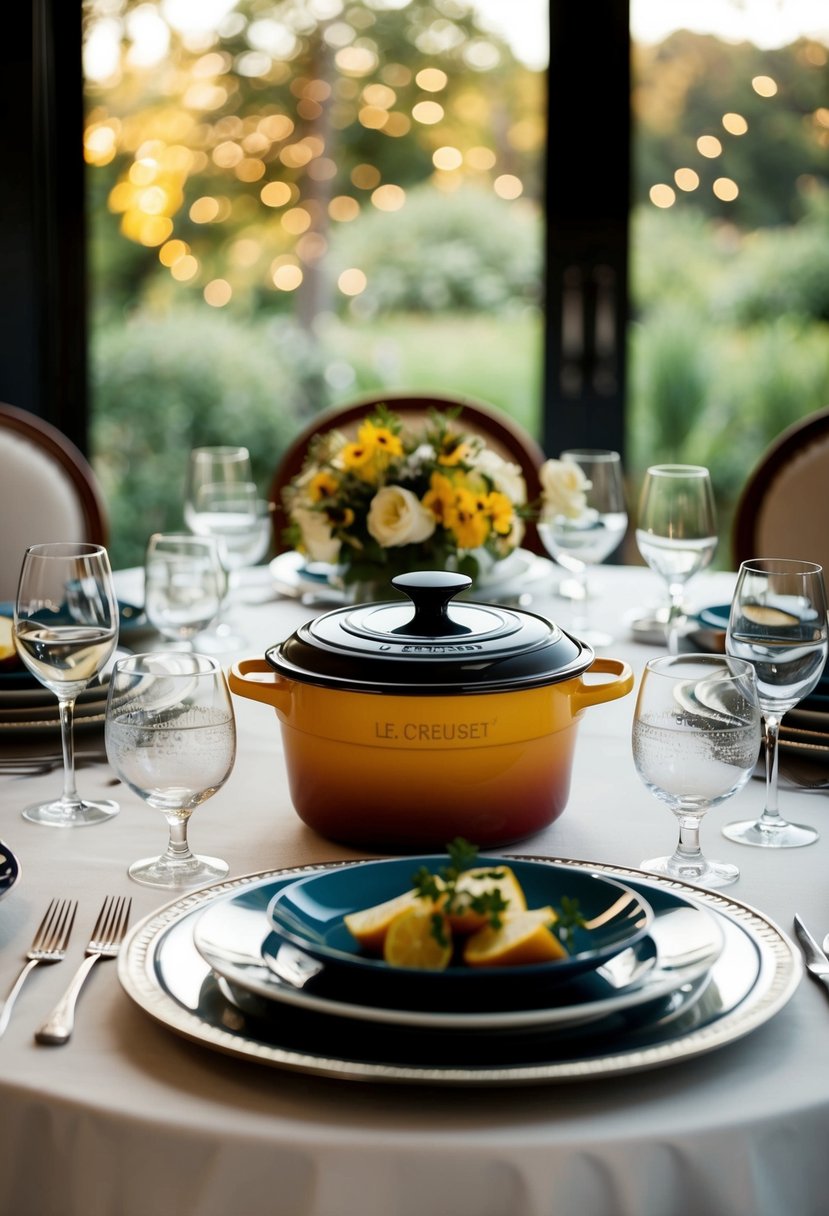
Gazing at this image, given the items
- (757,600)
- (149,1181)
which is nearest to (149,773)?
(149,1181)

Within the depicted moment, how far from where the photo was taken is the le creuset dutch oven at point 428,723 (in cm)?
110

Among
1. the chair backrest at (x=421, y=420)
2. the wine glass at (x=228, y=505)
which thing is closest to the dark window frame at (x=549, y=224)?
the chair backrest at (x=421, y=420)

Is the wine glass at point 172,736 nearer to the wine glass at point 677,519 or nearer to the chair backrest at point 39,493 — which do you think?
the wine glass at point 677,519

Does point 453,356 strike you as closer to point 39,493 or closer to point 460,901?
point 39,493

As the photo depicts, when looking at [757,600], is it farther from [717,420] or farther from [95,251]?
[95,251]

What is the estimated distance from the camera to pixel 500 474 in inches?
71.1

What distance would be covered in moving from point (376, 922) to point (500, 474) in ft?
3.37

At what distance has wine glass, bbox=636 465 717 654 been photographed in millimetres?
1706

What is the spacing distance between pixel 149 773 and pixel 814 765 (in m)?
0.67

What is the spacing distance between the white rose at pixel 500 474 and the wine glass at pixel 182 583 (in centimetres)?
37

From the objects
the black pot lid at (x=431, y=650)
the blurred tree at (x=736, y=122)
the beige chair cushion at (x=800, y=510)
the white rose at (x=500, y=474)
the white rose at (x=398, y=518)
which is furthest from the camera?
the blurred tree at (x=736, y=122)

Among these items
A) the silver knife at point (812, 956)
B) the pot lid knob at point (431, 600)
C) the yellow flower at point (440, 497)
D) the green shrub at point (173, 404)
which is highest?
the green shrub at point (173, 404)

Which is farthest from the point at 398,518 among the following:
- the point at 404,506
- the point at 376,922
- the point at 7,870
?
the point at 376,922

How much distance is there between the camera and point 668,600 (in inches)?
79.7
